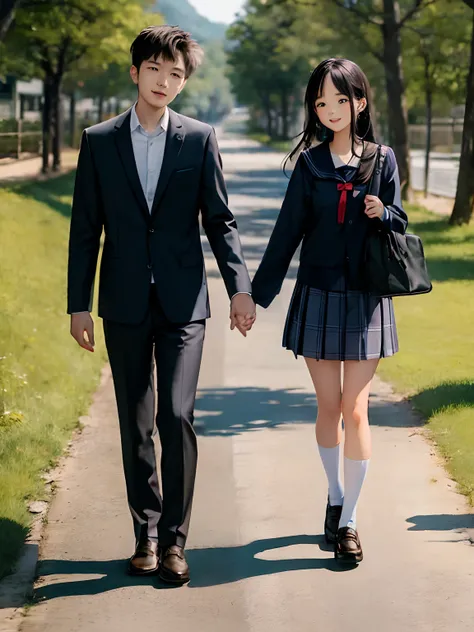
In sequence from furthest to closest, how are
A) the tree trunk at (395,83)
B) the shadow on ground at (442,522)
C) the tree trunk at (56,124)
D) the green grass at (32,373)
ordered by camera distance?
the tree trunk at (56,124)
the tree trunk at (395,83)
the green grass at (32,373)
the shadow on ground at (442,522)

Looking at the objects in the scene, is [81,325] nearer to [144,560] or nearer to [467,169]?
[144,560]

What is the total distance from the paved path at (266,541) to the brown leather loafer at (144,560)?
0.07 m

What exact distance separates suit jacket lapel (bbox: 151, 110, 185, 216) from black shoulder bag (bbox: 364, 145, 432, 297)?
31.4 inches

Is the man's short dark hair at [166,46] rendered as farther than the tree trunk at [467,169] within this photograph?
No

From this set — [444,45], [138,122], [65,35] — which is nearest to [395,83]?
[444,45]

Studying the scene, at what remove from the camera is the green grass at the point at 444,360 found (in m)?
7.29

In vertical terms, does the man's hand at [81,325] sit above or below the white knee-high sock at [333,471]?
above

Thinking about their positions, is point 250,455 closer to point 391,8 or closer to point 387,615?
point 387,615

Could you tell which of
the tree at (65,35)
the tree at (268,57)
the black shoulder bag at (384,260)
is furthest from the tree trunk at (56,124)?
the black shoulder bag at (384,260)

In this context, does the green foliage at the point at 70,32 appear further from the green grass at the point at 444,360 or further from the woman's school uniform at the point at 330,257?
the woman's school uniform at the point at 330,257

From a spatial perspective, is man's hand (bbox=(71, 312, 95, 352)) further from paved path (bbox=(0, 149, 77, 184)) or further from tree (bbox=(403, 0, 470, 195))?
tree (bbox=(403, 0, 470, 195))

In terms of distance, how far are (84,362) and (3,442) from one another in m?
2.79

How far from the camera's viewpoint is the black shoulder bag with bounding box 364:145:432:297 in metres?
5.00

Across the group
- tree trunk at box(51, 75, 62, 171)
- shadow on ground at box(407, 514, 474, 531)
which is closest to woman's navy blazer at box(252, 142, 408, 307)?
shadow on ground at box(407, 514, 474, 531)
